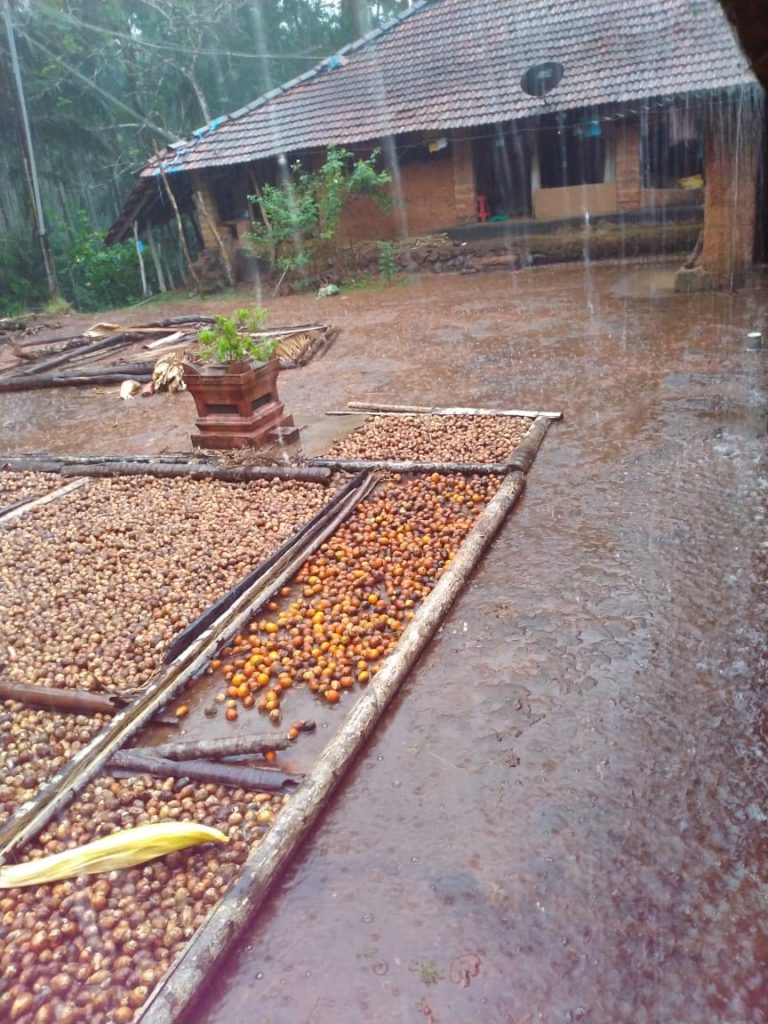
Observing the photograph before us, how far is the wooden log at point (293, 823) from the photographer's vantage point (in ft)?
6.29

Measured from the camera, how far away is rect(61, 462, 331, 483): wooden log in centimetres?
532

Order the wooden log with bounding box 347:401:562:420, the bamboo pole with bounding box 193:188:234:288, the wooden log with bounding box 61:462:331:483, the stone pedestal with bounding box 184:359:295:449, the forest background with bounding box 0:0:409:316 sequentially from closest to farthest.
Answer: the wooden log with bounding box 61:462:331:483
the stone pedestal with bounding box 184:359:295:449
the wooden log with bounding box 347:401:562:420
the bamboo pole with bounding box 193:188:234:288
the forest background with bounding box 0:0:409:316

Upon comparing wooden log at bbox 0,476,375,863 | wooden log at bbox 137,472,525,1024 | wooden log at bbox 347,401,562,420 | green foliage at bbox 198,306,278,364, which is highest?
green foliage at bbox 198,306,278,364

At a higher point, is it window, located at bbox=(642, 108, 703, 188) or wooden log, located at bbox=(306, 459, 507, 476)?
window, located at bbox=(642, 108, 703, 188)

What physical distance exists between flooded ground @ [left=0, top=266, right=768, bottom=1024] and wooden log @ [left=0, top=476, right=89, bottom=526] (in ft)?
11.0

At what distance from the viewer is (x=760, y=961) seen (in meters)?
1.91

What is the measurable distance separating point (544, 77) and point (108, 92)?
532 inches

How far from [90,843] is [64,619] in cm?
164

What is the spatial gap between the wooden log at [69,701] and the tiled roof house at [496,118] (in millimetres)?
13199

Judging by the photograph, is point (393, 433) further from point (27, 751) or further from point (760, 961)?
point (760, 961)

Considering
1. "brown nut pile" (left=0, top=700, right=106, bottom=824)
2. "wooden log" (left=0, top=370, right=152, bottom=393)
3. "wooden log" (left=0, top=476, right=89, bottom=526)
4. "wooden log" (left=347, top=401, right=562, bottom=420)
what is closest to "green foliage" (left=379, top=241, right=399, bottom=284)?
"wooden log" (left=0, top=370, right=152, bottom=393)

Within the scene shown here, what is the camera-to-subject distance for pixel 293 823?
7.79 feet

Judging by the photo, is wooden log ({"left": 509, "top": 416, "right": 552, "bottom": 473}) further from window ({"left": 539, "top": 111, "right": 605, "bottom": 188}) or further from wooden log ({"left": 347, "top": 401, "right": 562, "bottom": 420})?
window ({"left": 539, "top": 111, "right": 605, "bottom": 188})

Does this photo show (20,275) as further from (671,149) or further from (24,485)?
(671,149)
